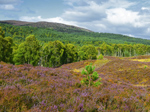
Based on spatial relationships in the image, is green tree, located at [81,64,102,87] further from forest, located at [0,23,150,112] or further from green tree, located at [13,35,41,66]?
green tree, located at [13,35,41,66]

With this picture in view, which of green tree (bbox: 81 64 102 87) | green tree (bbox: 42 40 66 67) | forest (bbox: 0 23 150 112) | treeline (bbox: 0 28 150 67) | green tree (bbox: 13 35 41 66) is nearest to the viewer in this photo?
forest (bbox: 0 23 150 112)

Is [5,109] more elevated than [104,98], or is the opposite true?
[5,109]

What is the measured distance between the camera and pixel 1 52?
3416 centimetres

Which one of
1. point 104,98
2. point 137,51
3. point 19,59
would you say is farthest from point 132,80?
point 137,51

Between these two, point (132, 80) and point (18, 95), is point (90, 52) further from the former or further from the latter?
point (18, 95)

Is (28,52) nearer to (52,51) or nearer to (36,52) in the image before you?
(36,52)

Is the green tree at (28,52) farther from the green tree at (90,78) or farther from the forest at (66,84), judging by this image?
the green tree at (90,78)

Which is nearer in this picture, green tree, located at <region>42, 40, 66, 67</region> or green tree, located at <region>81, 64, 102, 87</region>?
green tree, located at <region>81, 64, 102, 87</region>

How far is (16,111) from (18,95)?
32.6 inches

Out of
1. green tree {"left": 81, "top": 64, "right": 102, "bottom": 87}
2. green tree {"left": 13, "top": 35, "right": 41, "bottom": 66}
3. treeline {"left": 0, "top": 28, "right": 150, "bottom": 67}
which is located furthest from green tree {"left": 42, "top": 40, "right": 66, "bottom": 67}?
green tree {"left": 81, "top": 64, "right": 102, "bottom": 87}

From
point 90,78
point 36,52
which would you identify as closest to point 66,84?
point 90,78

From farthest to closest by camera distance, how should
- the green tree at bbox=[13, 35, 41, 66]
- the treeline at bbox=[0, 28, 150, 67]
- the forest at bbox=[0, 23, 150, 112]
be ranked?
the green tree at bbox=[13, 35, 41, 66] → the treeline at bbox=[0, 28, 150, 67] → the forest at bbox=[0, 23, 150, 112]

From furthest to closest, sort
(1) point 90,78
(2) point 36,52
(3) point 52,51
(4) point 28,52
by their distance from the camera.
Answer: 1. (3) point 52,51
2. (2) point 36,52
3. (4) point 28,52
4. (1) point 90,78

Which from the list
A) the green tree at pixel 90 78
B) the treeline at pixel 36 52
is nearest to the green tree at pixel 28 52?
the treeline at pixel 36 52
